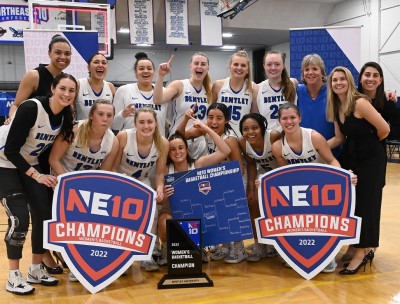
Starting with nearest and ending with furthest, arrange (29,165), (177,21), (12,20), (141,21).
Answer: (29,165) → (12,20) → (141,21) → (177,21)

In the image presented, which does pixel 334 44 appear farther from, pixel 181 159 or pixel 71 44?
pixel 71 44

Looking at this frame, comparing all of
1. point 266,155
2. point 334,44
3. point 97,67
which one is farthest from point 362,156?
point 334,44

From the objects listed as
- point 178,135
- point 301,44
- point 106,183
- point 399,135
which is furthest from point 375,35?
point 106,183

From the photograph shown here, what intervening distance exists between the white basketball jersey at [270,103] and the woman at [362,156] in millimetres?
557

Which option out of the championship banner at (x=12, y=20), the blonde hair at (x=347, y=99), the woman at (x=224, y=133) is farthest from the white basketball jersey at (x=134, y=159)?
the championship banner at (x=12, y=20)

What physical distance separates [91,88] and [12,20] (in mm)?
6239

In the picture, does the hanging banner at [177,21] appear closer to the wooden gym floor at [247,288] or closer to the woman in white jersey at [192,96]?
the woman in white jersey at [192,96]

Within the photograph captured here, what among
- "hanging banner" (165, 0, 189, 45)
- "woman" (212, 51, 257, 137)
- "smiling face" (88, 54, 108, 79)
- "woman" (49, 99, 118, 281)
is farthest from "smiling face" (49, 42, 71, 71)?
"hanging banner" (165, 0, 189, 45)

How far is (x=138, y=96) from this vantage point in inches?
156

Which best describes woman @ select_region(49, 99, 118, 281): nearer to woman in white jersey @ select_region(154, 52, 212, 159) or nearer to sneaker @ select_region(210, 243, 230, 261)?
woman in white jersey @ select_region(154, 52, 212, 159)

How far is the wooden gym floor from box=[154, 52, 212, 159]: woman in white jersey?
1079 mm

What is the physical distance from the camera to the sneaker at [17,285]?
305 centimetres

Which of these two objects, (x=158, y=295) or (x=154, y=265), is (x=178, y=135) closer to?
(x=154, y=265)

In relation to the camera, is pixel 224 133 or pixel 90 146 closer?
pixel 90 146
